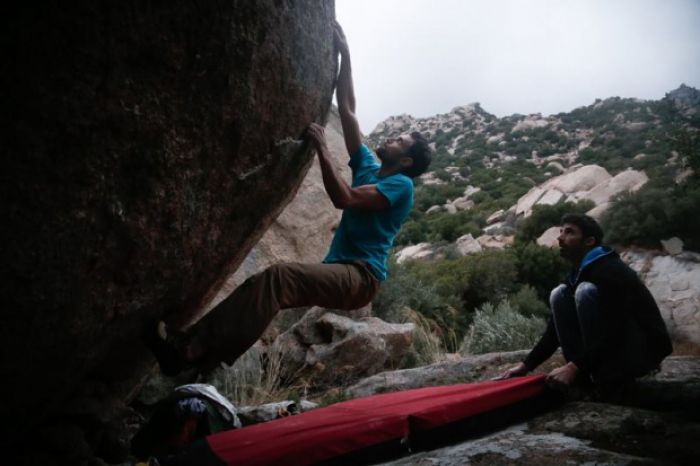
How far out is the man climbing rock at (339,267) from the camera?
240 centimetres

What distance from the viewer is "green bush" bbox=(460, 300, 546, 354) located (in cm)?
774

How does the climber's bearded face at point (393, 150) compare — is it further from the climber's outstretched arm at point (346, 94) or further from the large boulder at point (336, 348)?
the large boulder at point (336, 348)

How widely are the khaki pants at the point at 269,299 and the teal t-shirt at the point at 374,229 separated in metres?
0.10

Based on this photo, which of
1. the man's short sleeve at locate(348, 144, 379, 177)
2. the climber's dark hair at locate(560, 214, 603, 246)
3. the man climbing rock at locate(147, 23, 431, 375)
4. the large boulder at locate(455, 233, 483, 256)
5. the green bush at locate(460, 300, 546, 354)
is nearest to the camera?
the man climbing rock at locate(147, 23, 431, 375)

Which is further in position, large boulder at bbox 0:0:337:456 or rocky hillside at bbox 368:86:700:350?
Result: rocky hillside at bbox 368:86:700:350

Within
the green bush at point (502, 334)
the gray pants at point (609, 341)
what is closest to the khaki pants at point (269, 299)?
the gray pants at point (609, 341)

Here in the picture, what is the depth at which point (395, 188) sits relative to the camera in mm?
3213

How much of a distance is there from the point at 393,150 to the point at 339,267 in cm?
104

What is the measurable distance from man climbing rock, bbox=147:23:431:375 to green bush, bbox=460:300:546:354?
510 centimetres

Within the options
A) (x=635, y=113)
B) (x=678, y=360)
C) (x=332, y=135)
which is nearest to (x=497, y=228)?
(x=332, y=135)

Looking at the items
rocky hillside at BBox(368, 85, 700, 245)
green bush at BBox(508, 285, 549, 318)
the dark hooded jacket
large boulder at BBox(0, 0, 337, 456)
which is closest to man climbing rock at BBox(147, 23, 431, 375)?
large boulder at BBox(0, 0, 337, 456)

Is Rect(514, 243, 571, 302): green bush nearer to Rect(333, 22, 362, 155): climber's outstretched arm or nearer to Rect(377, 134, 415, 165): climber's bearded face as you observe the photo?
Rect(377, 134, 415, 165): climber's bearded face

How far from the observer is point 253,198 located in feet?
8.83

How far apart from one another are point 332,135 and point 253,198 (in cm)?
555
